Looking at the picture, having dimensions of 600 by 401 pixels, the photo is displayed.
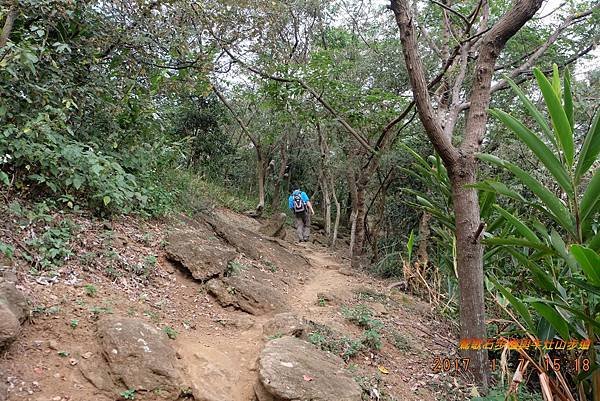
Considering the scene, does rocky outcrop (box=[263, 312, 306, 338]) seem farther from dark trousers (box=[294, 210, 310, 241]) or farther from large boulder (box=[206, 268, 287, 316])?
dark trousers (box=[294, 210, 310, 241])

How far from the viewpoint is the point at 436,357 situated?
12.3 ft

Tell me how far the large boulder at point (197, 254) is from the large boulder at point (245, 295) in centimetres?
16

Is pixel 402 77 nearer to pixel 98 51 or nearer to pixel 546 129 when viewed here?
pixel 98 51

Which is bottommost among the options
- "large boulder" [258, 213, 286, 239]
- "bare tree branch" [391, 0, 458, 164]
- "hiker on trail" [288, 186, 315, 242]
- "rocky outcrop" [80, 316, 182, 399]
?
"rocky outcrop" [80, 316, 182, 399]

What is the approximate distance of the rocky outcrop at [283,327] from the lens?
11.1 ft

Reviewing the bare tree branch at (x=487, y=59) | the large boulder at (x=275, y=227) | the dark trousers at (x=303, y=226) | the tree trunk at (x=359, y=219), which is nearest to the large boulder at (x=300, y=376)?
the bare tree branch at (x=487, y=59)

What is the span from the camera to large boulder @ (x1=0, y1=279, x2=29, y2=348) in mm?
2225

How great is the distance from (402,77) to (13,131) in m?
7.73

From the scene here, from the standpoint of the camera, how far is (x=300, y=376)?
8.63ft

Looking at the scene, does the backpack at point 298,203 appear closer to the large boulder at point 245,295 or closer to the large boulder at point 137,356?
the large boulder at point 245,295

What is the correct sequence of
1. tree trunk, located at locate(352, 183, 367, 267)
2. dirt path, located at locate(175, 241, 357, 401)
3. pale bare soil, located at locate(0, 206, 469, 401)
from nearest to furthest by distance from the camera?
pale bare soil, located at locate(0, 206, 469, 401), dirt path, located at locate(175, 241, 357, 401), tree trunk, located at locate(352, 183, 367, 267)

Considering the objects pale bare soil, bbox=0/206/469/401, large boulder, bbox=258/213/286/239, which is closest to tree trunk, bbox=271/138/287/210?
large boulder, bbox=258/213/286/239

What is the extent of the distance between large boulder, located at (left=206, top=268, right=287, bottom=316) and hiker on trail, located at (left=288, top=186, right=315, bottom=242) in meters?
5.45

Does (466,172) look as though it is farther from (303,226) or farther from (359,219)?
(303,226)
